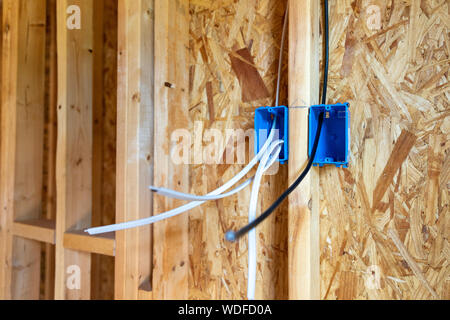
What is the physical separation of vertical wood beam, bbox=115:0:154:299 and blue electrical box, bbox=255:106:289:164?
35 centimetres

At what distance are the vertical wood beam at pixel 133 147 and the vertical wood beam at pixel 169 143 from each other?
41 millimetres

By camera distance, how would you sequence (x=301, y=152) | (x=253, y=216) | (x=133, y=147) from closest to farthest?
(x=253, y=216), (x=301, y=152), (x=133, y=147)

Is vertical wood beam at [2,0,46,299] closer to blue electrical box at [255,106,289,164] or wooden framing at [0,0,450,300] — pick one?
wooden framing at [0,0,450,300]

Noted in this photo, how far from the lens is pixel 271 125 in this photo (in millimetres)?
742

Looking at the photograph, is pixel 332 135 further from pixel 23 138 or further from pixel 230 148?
pixel 23 138

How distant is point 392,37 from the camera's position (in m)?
0.68

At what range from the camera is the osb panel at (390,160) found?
63 cm

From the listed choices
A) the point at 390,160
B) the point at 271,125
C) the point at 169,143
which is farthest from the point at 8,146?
the point at 390,160

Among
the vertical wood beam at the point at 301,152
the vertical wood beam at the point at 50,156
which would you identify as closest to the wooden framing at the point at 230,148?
the vertical wood beam at the point at 301,152

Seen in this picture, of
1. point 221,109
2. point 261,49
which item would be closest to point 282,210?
point 221,109

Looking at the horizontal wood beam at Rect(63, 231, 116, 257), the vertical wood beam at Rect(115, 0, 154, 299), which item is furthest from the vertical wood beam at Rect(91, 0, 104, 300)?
the vertical wood beam at Rect(115, 0, 154, 299)

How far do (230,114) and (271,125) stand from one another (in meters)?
0.16

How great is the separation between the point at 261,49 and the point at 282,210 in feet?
1.54
